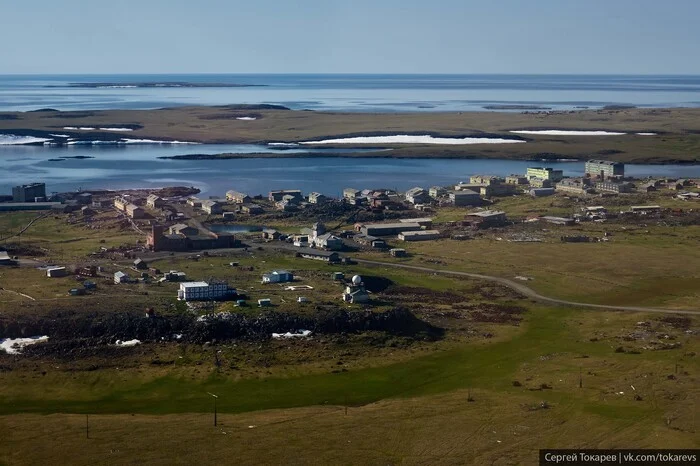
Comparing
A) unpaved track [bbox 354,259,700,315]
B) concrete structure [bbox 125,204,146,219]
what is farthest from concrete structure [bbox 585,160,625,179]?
concrete structure [bbox 125,204,146,219]

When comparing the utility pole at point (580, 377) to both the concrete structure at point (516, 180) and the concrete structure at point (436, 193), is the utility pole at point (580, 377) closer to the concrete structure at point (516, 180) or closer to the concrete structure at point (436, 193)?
the concrete structure at point (436, 193)

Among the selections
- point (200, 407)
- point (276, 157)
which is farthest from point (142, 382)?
point (276, 157)

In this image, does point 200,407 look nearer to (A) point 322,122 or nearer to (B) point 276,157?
(B) point 276,157

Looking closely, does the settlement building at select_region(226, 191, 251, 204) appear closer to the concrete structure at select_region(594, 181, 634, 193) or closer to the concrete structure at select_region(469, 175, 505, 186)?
the concrete structure at select_region(469, 175, 505, 186)

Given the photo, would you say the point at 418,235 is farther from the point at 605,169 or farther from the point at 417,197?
the point at 605,169

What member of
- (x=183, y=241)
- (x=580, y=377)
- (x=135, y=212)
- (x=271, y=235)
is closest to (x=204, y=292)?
(x=183, y=241)

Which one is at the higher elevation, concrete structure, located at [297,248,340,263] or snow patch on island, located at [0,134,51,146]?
concrete structure, located at [297,248,340,263]
